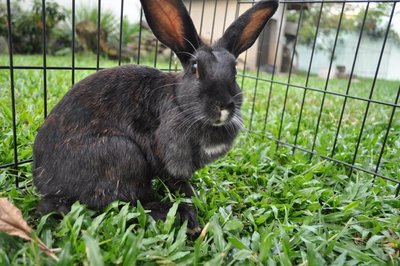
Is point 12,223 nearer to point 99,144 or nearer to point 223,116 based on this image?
point 99,144

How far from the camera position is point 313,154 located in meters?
2.89

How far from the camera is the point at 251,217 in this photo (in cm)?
187

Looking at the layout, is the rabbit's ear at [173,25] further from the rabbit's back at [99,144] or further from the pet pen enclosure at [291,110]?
the pet pen enclosure at [291,110]

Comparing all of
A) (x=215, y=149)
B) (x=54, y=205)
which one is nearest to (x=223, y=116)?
(x=215, y=149)

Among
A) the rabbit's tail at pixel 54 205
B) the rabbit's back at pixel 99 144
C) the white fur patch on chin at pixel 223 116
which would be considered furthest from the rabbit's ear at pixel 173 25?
the rabbit's tail at pixel 54 205

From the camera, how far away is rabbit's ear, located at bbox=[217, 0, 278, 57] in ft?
6.43

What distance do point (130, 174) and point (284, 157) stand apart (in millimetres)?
1622

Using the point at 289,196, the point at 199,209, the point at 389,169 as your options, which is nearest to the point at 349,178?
the point at 389,169

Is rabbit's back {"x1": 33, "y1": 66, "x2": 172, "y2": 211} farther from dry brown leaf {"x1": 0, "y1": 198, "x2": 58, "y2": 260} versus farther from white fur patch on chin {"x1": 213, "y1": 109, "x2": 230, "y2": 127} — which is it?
white fur patch on chin {"x1": 213, "y1": 109, "x2": 230, "y2": 127}

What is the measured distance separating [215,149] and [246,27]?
81 cm

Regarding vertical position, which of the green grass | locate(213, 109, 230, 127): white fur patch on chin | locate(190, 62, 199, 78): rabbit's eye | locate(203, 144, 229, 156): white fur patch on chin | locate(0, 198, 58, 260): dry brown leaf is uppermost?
locate(190, 62, 199, 78): rabbit's eye

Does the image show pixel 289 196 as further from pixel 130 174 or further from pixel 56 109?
pixel 56 109

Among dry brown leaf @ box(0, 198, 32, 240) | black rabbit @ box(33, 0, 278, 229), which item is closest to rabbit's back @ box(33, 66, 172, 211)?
black rabbit @ box(33, 0, 278, 229)

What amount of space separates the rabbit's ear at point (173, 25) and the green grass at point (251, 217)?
37.2 inches
